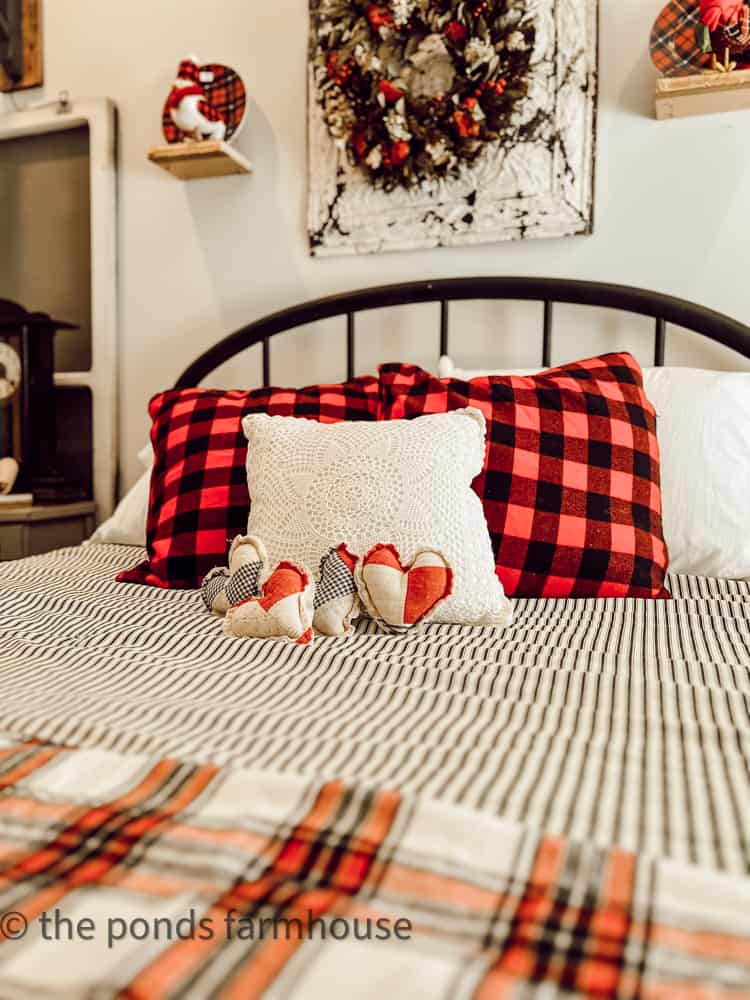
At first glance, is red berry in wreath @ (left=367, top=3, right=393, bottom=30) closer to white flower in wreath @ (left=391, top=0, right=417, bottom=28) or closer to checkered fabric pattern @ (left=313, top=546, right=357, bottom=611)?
white flower in wreath @ (left=391, top=0, right=417, bottom=28)

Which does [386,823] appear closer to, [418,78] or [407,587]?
[407,587]

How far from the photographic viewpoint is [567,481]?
1195 millimetres

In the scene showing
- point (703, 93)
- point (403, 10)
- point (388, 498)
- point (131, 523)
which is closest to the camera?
point (388, 498)

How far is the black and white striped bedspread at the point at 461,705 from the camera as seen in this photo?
0.46 metres

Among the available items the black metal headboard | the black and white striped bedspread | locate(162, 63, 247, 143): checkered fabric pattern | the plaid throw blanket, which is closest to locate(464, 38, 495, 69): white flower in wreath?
the black metal headboard

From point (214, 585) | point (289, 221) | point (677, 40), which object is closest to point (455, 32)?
point (677, 40)

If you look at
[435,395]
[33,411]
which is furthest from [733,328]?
[33,411]

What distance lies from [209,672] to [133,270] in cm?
166

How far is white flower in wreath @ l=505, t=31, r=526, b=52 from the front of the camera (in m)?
1.68

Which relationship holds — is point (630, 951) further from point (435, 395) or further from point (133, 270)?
point (133, 270)

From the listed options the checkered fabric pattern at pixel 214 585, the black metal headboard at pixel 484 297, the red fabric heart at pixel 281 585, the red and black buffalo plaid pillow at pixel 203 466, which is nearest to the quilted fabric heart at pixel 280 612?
the red fabric heart at pixel 281 585

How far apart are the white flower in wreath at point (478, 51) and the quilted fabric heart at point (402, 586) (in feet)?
4.13

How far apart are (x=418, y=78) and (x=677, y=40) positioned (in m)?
0.54

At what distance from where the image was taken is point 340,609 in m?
0.93
